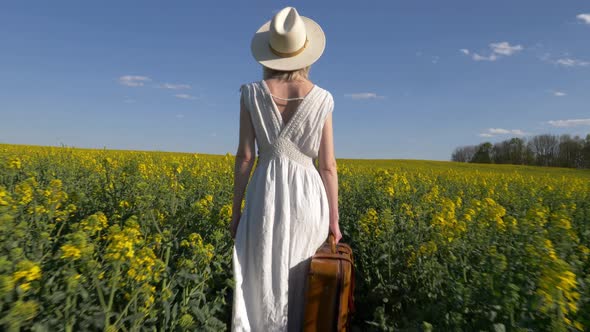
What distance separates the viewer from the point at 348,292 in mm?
2395

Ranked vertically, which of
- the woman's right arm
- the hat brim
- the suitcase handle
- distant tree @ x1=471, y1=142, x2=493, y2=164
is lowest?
the suitcase handle

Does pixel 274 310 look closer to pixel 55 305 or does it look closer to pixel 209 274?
pixel 209 274

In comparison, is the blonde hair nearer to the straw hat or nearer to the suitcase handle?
the straw hat

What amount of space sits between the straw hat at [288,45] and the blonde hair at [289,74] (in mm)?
41

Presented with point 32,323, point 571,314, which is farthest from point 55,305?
point 571,314

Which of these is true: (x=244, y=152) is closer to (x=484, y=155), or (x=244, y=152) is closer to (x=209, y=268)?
(x=209, y=268)

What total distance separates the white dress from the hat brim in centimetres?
15

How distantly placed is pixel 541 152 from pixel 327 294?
180 ft

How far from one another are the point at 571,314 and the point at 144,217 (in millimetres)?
2817

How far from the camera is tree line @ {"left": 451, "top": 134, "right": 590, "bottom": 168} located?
45938 millimetres

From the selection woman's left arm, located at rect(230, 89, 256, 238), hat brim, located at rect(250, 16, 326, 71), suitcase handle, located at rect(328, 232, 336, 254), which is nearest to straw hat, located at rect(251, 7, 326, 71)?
hat brim, located at rect(250, 16, 326, 71)

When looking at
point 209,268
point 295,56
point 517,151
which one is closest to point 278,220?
point 209,268

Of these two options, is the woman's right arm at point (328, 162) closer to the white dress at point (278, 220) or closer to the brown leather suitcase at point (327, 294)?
the white dress at point (278, 220)

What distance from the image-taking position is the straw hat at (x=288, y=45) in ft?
7.86
